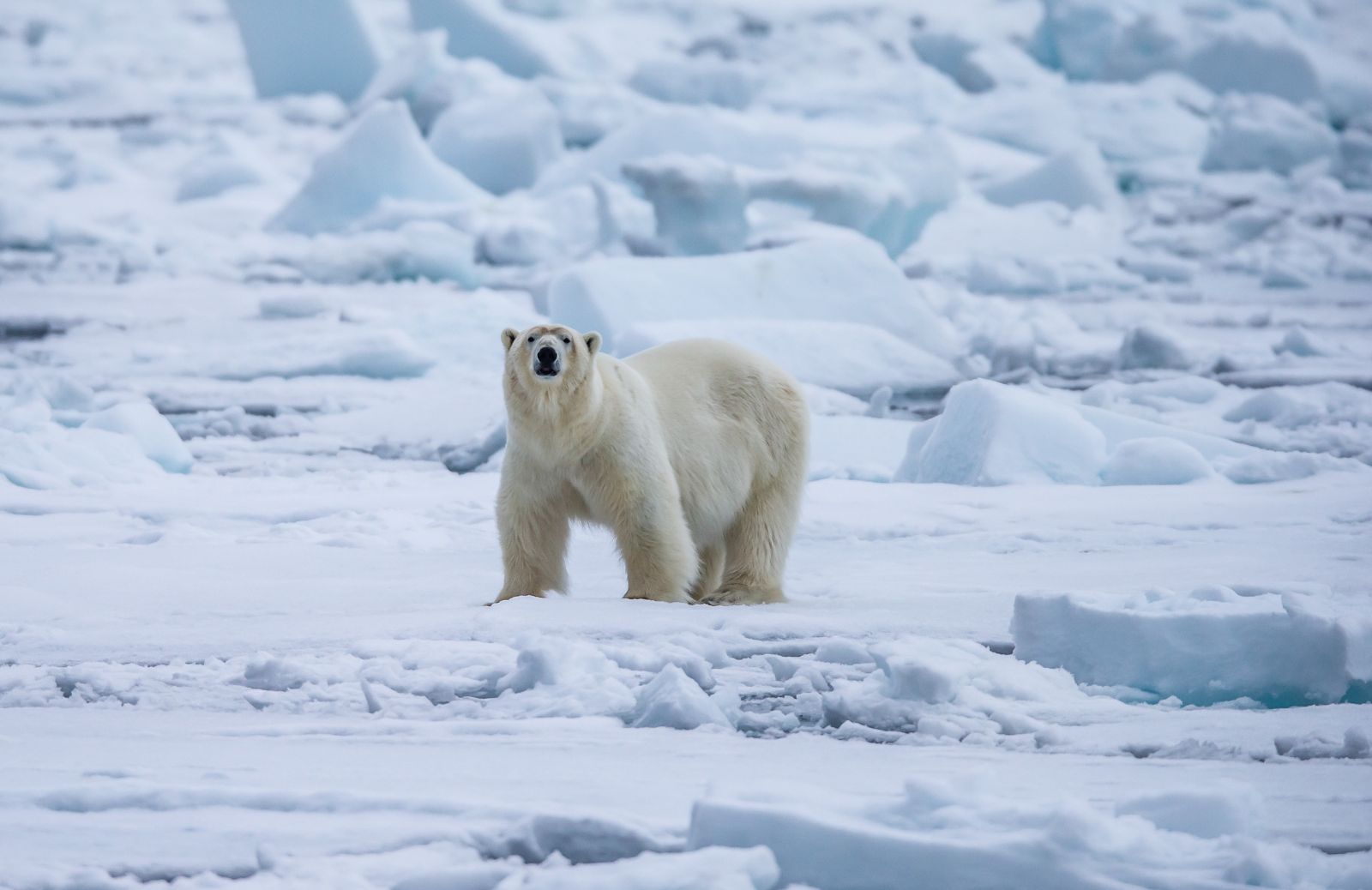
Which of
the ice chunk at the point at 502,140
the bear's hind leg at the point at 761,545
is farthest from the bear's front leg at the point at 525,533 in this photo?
the ice chunk at the point at 502,140

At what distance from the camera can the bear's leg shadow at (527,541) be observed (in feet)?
11.5

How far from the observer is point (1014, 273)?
11.4m

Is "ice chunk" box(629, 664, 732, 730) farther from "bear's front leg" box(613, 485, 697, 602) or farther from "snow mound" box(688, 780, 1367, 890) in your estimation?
"bear's front leg" box(613, 485, 697, 602)

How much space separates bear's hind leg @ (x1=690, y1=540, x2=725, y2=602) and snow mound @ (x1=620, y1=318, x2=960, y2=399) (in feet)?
10.2

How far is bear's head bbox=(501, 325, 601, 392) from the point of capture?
3277 millimetres

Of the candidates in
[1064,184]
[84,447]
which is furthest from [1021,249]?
[84,447]

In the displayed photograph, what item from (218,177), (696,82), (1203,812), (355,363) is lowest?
(218,177)

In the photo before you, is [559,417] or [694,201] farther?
[694,201]

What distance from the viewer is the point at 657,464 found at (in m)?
3.51

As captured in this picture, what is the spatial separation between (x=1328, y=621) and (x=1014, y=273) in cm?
904

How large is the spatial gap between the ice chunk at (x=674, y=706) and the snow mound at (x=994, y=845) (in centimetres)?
60

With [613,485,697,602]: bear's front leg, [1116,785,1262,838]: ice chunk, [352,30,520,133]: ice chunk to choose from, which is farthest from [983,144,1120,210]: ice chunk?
[1116,785,1262,838]: ice chunk

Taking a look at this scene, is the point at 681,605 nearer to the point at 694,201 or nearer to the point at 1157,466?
the point at 1157,466

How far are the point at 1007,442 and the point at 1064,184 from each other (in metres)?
10.8
